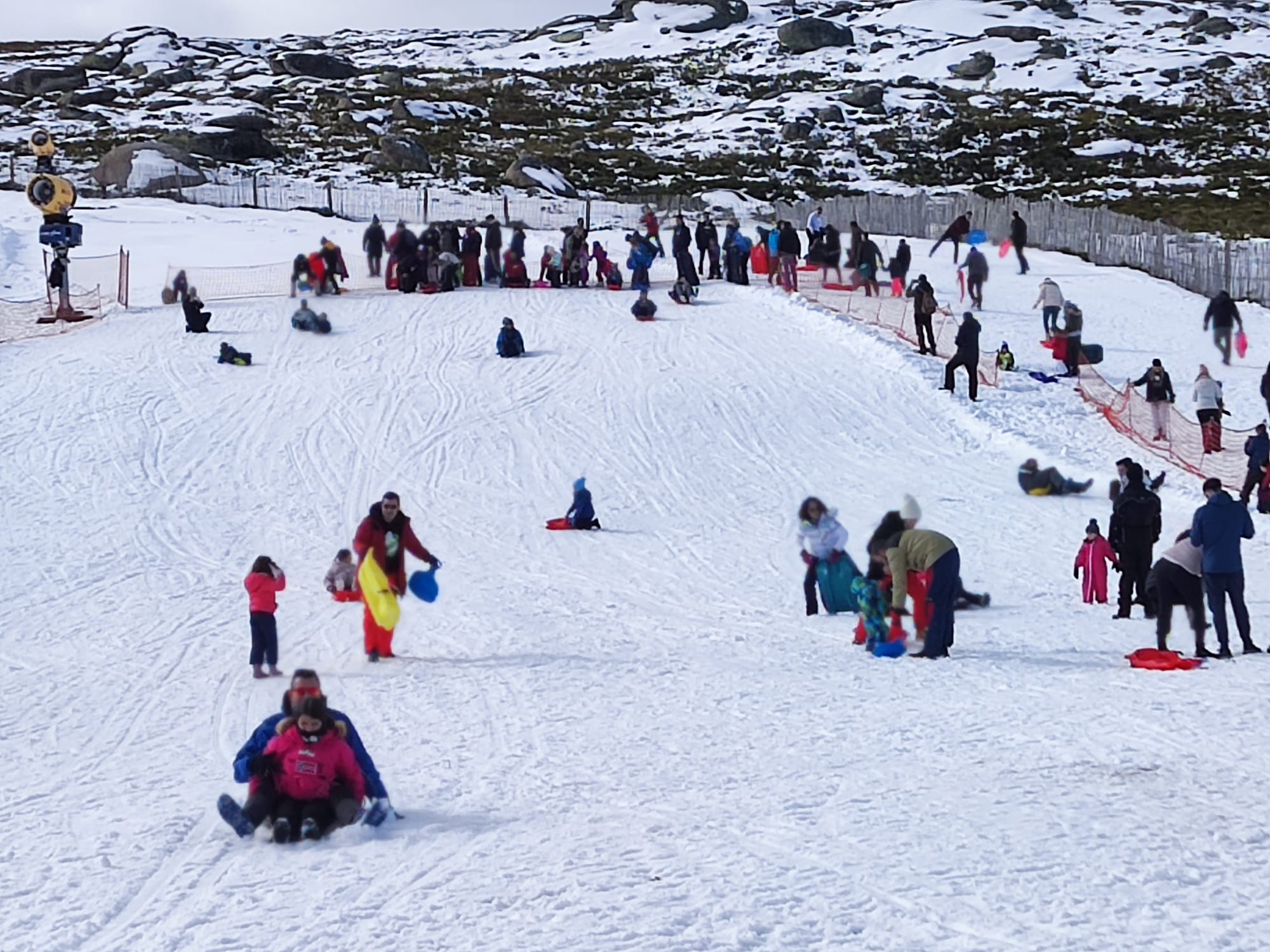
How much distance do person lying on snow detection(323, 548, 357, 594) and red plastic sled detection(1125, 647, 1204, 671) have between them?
21.3ft

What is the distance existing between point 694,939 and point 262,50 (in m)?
100

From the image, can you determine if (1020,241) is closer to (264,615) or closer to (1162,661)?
(1162,661)

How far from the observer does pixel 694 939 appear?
5.86 meters

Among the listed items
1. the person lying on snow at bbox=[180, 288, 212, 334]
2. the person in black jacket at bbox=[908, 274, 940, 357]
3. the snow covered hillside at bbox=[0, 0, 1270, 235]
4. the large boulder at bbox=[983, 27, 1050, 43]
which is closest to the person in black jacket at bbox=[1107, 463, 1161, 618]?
the person in black jacket at bbox=[908, 274, 940, 357]

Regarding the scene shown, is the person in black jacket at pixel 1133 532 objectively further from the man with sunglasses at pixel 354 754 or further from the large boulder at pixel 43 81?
the large boulder at pixel 43 81

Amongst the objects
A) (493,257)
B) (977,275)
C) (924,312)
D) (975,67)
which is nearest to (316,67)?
(975,67)

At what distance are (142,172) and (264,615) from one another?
4015 centimetres

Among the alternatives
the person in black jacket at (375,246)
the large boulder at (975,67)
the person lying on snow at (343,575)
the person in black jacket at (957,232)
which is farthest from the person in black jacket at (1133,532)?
the large boulder at (975,67)

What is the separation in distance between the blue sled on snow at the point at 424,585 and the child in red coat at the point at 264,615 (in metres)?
0.91

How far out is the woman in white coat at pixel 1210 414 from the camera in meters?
19.2

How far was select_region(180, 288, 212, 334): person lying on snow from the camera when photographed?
2478cm

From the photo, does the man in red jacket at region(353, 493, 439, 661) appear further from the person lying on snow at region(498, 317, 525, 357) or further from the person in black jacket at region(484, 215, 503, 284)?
the person in black jacket at region(484, 215, 503, 284)

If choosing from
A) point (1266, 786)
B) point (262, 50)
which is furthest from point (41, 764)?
point (262, 50)

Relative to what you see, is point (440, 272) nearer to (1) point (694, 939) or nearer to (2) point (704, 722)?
(2) point (704, 722)
